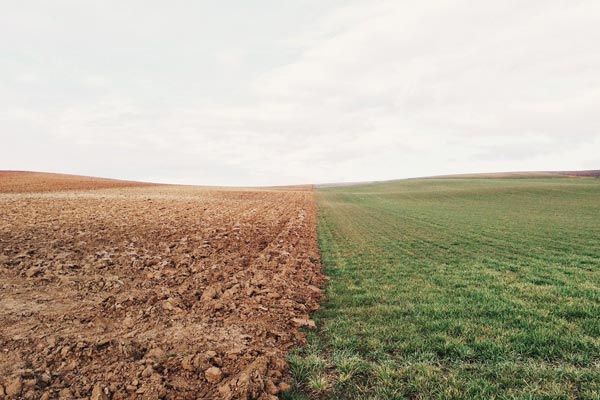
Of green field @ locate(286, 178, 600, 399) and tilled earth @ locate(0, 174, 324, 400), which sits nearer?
green field @ locate(286, 178, 600, 399)

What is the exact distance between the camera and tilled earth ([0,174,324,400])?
4.77 meters

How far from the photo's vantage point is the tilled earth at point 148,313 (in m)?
4.77

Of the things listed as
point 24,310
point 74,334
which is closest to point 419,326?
point 74,334

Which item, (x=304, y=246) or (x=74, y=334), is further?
(x=304, y=246)

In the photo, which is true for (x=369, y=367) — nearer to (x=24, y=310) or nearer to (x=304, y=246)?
(x=24, y=310)

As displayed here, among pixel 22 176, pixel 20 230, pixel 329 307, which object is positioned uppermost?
pixel 22 176

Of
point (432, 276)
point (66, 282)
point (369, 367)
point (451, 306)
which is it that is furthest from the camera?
point (432, 276)

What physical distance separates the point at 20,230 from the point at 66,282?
8.87 m

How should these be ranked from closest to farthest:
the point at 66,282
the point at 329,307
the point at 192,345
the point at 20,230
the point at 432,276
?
1. the point at 192,345
2. the point at 329,307
3. the point at 66,282
4. the point at 432,276
5. the point at 20,230

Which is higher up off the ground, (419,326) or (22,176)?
(22,176)

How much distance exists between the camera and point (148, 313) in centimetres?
732

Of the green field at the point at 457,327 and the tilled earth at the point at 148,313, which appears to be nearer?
the green field at the point at 457,327

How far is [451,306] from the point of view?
737cm

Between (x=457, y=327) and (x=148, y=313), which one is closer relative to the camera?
(x=457, y=327)
